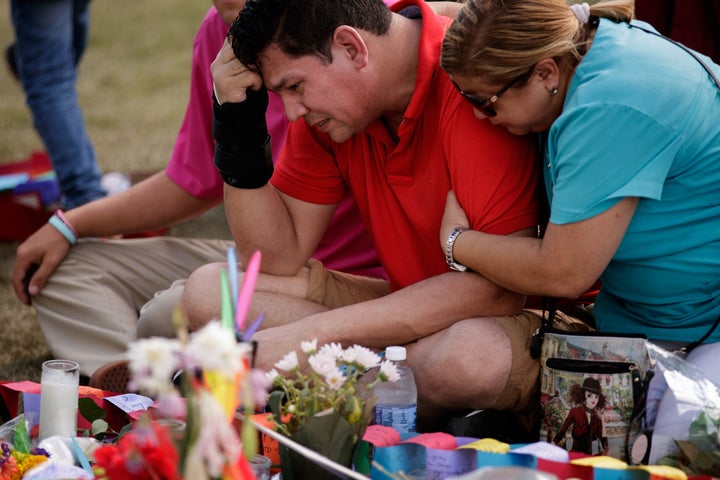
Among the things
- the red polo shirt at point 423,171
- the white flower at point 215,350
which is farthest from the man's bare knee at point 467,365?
the white flower at point 215,350

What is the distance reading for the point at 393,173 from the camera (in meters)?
2.71

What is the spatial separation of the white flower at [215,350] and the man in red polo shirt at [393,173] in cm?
118

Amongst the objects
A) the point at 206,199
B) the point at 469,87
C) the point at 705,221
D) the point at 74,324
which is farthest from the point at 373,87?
the point at 74,324

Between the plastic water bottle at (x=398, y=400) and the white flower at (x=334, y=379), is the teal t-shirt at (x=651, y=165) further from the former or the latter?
the white flower at (x=334, y=379)

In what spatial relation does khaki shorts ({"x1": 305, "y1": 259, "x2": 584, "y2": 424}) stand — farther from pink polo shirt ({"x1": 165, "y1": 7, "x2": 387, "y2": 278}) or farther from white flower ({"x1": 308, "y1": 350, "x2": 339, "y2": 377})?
pink polo shirt ({"x1": 165, "y1": 7, "x2": 387, "y2": 278})

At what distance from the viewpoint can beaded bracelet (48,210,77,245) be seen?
3.46 metres

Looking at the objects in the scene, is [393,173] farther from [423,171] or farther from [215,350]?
[215,350]

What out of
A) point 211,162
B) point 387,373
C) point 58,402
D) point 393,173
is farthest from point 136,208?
point 387,373

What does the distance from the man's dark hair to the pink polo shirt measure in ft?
2.47

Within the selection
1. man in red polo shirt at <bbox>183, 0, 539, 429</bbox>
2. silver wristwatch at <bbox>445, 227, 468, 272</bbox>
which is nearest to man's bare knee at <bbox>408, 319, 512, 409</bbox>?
man in red polo shirt at <bbox>183, 0, 539, 429</bbox>

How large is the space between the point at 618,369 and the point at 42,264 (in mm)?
1961

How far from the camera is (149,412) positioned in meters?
2.36

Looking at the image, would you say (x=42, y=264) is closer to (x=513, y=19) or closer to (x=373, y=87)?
(x=373, y=87)

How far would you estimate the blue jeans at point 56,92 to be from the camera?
188 inches
